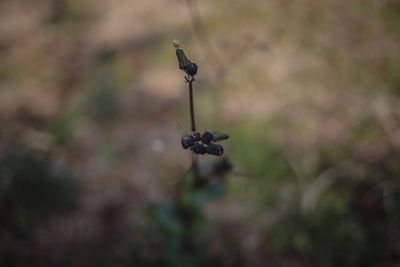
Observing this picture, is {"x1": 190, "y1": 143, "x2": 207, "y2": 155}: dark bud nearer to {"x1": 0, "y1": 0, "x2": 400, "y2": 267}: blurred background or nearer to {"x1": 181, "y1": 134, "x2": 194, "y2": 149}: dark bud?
{"x1": 181, "y1": 134, "x2": 194, "y2": 149}: dark bud

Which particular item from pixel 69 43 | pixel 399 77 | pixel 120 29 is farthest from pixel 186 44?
pixel 399 77

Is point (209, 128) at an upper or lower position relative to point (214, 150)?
upper

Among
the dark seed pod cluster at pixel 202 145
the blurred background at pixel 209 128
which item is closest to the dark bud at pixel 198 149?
the dark seed pod cluster at pixel 202 145

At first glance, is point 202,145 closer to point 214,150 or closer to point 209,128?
point 214,150

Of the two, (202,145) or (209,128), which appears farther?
(209,128)

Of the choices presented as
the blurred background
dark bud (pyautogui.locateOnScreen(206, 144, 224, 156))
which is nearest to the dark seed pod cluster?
dark bud (pyautogui.locateOnScreen(206, 144, 224, 156))

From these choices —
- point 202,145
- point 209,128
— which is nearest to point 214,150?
point 202,145

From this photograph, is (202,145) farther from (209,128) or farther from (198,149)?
(209,128)

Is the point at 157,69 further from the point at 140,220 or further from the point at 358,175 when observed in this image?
the point at 358,175

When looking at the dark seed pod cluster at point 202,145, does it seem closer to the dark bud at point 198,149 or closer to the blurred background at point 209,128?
the dark bud at point 198,149
